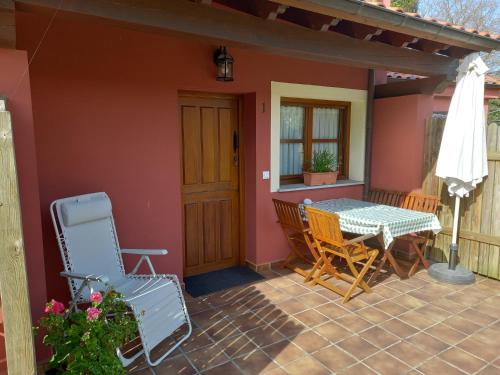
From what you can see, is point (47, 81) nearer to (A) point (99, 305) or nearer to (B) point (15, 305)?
(A) point (99, 305)

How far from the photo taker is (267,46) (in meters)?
3.13

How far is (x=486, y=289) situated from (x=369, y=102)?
2877mm

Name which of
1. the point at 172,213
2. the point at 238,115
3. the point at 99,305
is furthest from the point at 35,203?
the point at 238,115

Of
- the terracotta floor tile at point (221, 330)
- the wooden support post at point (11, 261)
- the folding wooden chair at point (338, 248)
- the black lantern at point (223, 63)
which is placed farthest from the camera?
the black lantern at point (223, 63)

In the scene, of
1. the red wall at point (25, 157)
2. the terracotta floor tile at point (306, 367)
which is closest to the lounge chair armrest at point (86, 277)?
the red wall at point (25, 157)

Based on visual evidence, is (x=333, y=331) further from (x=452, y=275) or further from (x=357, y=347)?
(x=452, y=275)

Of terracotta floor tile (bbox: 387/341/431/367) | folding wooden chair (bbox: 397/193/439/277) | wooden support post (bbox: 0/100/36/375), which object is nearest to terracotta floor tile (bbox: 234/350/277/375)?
terracotta floor tile (bbox: 387/341/431/367)

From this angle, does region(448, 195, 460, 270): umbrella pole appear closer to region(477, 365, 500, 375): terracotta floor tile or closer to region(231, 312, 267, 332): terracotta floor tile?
region(477, 365, 500, 375): terracotta floor tile

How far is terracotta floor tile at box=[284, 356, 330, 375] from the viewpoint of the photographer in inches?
108

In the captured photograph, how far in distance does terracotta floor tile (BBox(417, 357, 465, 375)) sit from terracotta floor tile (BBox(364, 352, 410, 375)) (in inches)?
5.0

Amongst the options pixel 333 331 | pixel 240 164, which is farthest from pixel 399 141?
pixel 333 331

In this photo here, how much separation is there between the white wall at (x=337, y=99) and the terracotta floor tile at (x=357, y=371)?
2428 mm

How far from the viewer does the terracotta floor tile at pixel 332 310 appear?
360cm

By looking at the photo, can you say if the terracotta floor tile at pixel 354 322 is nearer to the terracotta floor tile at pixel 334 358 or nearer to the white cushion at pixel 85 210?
the terracotta floor tile at pixel 334 358
